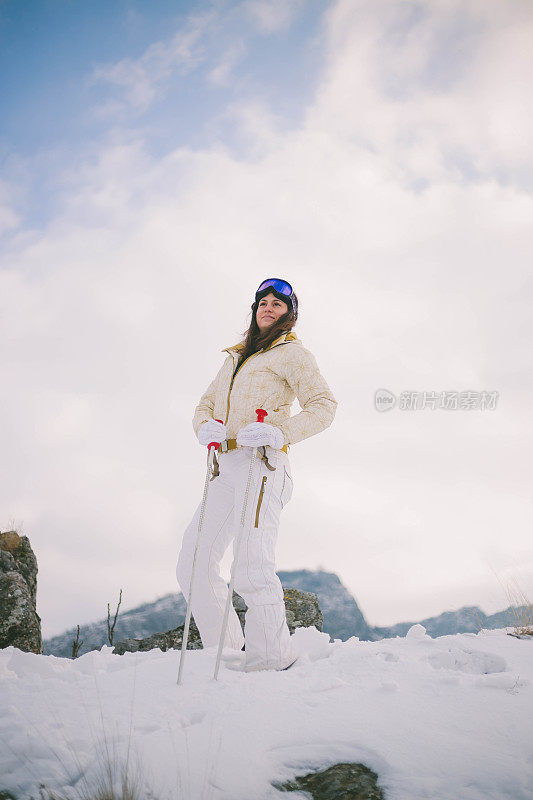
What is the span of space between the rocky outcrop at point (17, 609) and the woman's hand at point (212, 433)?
194 inches

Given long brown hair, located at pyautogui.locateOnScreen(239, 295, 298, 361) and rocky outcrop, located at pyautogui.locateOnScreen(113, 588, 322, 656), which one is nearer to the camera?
long brown hair, located at pyautogui.locateOnScreen(239, 295, 298, 361)

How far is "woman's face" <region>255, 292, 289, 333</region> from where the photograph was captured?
425 cm

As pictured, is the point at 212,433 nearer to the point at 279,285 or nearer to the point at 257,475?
the point at 257,475

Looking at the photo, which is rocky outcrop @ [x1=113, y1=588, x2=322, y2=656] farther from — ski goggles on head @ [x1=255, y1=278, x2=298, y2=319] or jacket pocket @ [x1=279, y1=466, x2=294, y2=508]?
ski goggles on head @ [x1=255, y1=278, x2=298, y2=319]

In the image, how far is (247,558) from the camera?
3342mm

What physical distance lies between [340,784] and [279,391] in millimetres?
2682

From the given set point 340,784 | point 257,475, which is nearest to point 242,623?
point 257,475

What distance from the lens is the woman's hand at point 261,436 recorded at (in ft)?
11.2

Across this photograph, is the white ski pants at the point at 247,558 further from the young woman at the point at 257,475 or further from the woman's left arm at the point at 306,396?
the woman's left arm at the point at 306,396

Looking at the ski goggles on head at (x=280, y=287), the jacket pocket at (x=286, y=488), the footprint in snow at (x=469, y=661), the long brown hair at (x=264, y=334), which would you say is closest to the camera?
the footprint in snow at (x=469, y=661)

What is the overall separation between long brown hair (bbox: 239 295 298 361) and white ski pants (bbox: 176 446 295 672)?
3.32 ft

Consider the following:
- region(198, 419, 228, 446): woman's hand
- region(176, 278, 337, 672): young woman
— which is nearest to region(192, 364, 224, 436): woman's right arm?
region(176, 278, 337, 672): young woman

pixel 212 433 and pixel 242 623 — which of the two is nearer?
pixel 212 433

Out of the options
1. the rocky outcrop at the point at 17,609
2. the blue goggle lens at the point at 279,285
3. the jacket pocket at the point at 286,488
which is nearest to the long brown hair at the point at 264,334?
the blue goggle lens at the point at 279,285
